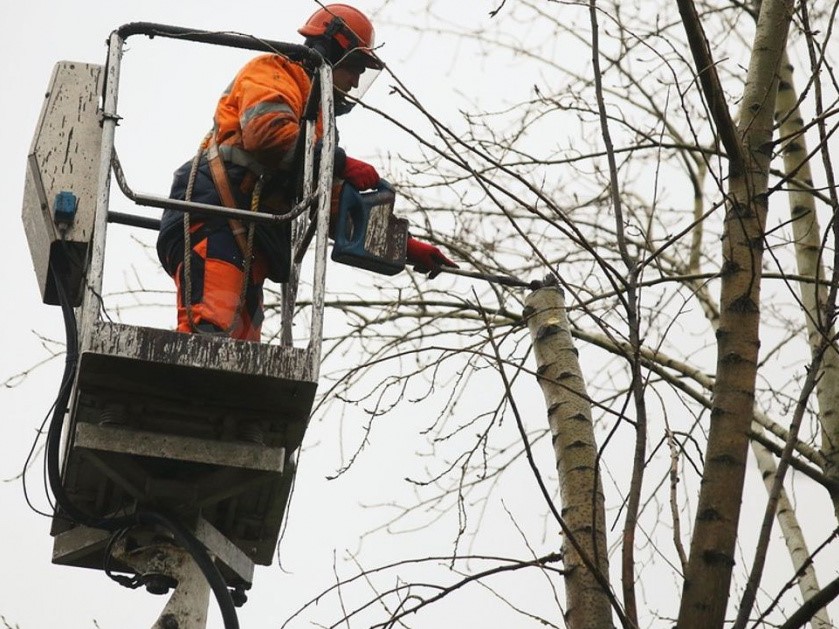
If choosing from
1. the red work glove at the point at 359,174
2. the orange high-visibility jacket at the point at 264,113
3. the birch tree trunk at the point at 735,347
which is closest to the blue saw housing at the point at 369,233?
the red work glove at the point at 359,174

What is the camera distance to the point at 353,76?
5348 millimetres

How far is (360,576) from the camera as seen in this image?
3.75 m

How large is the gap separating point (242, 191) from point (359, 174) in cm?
42

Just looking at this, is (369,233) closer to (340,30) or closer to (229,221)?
(229,221)

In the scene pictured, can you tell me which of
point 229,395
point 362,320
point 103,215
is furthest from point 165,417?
point 362,320

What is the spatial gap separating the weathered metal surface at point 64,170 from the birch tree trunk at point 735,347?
2.13 meters

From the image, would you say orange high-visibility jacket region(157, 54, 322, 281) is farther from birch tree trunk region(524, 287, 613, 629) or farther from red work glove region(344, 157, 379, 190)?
birch tree trunk region(524, 287, 613, 629)

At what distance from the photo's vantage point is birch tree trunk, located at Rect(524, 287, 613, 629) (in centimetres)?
369

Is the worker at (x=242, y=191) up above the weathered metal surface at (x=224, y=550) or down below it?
above

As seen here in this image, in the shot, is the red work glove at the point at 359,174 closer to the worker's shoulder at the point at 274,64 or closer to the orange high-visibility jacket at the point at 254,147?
the orange high-visibility jacket at the point at 254,147

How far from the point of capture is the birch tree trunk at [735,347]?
3.10 metres

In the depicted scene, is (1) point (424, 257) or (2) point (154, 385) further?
(1) point (424, 257)

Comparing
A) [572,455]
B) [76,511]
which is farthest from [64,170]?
[572,455]

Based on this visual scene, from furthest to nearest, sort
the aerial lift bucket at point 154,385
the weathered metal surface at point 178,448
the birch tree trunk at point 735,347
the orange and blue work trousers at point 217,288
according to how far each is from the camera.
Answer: the orange and blue work trousers at point 217,288 < the weathered metal surface at point 178,448 < the aerial lift bucket at point 154,385 < the birch tree trunk at point 735,347
